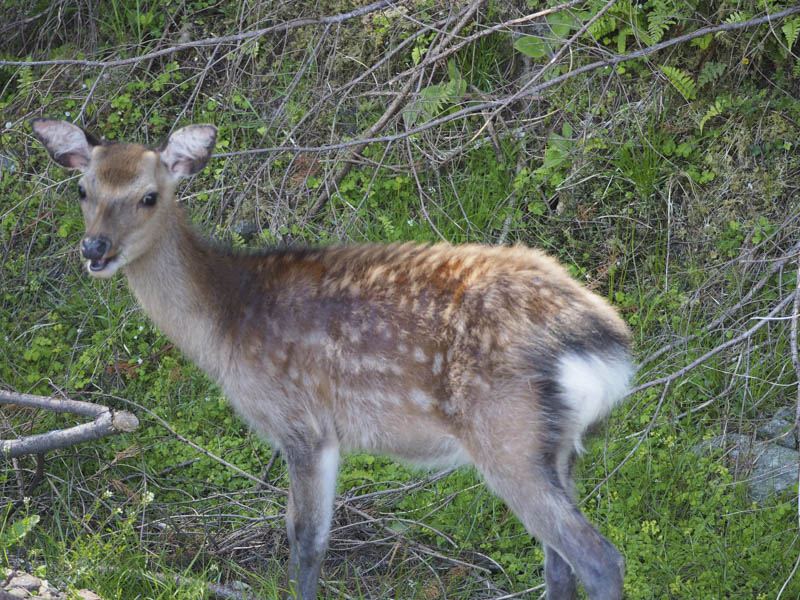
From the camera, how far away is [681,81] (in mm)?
5836

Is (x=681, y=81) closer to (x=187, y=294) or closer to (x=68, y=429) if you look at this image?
(x=187, y=294)

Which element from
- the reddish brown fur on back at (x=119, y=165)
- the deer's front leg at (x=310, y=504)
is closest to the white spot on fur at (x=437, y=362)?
the deer's front leg at (x=310, y=504)

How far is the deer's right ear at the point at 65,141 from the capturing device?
15.2 ft

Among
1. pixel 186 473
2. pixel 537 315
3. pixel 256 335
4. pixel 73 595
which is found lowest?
pixel 186 473

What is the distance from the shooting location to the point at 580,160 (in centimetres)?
611

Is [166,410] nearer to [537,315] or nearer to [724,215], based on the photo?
[537,315]

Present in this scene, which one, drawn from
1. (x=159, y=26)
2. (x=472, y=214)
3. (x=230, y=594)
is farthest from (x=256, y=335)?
(x=159, y=26)

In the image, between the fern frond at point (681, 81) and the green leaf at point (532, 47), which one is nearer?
the fern frond at point (681, 81)

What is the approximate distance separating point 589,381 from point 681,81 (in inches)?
104

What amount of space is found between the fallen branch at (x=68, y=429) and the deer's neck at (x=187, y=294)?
16.8 inches

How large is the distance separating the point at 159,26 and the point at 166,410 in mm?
2961

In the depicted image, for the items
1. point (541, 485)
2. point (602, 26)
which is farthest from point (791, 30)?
point (541, 485)

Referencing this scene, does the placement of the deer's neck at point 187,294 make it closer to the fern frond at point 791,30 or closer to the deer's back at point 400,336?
the deer's back at point 400,336

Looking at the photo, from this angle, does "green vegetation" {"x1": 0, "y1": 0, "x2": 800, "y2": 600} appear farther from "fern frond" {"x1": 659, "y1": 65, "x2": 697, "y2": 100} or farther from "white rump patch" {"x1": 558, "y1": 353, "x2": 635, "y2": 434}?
"white rump patch" {"x1": 558, "y1": 353, "x2": 635, "y2": 434}
